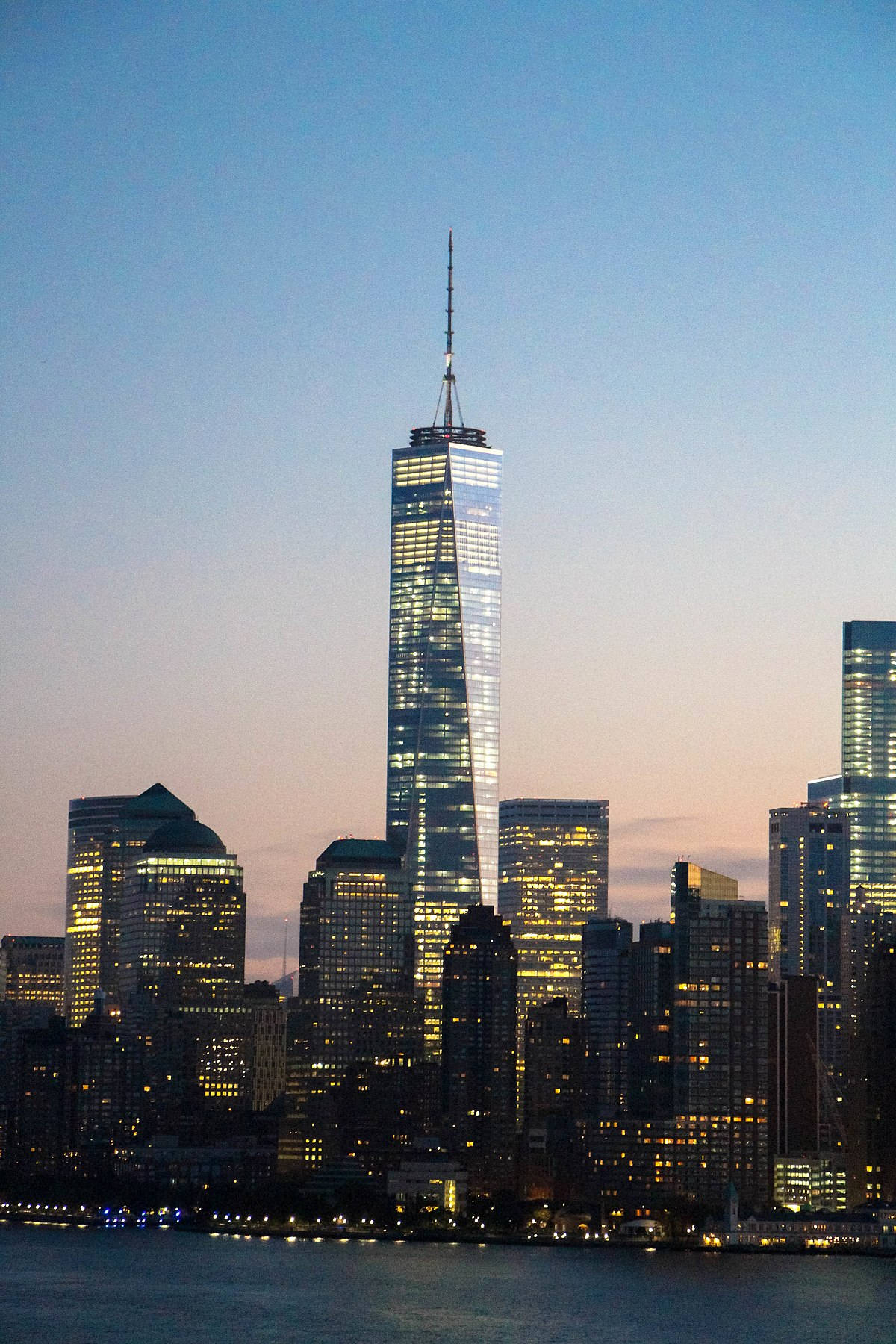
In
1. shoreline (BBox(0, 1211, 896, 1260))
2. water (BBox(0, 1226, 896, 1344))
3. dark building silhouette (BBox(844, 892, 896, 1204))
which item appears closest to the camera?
water (BBox(0, 1226, 896, 1344))

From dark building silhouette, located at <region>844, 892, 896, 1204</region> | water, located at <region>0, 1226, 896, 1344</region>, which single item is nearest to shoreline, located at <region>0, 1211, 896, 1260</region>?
water, located at <region>0, 1226, 896, 1344</region>

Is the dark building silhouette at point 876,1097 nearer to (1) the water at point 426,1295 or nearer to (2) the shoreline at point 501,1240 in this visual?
(2) the shoreline at point 501,1240

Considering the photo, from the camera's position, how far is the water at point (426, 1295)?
124438mm

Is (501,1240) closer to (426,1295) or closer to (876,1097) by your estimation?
(876,1097)

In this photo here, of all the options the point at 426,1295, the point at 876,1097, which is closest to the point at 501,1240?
the point at 876,1097

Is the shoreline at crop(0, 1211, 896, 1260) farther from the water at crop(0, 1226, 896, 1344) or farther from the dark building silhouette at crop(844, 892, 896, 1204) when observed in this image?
the dark building silhouette at crop(844, 892, 896, 1204)

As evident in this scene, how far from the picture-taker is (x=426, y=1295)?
13975 cm

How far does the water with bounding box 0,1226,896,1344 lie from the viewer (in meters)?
124

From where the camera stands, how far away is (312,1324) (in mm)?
126438

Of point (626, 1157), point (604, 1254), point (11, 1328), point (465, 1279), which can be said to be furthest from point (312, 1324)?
point (626, 1157)

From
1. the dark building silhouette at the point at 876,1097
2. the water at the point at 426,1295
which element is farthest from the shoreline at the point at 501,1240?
the dark building silhouette at the point at 876,1097

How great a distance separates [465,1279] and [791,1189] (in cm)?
4945

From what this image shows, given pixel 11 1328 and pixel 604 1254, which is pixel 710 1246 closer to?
pixel 604 1254

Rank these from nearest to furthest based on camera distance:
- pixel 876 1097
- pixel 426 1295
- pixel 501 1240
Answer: pixel 426 1295, pixel 501 1240, pixel 876 1097
